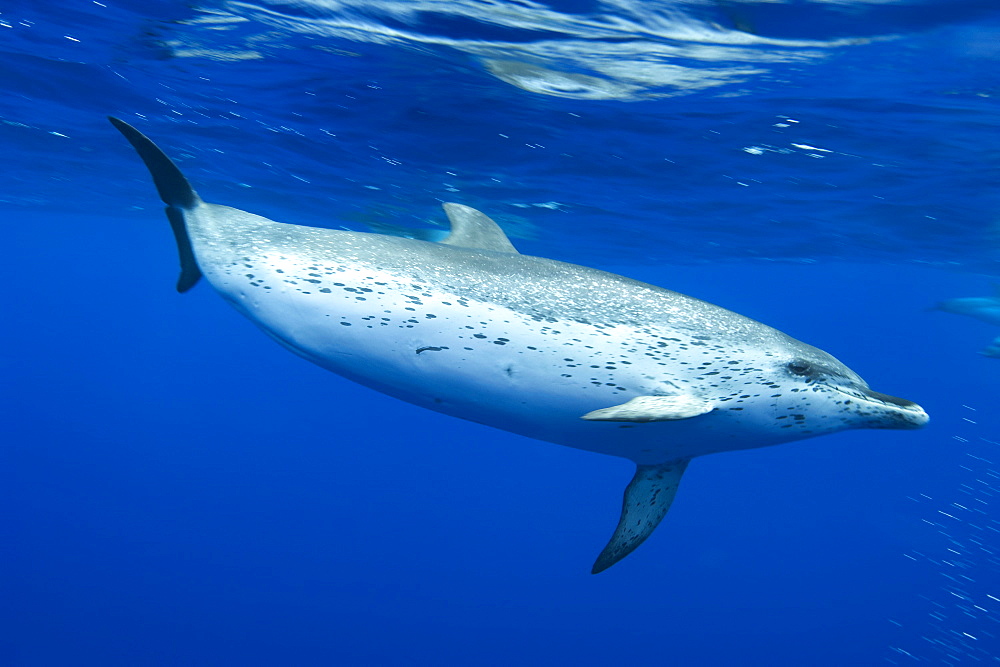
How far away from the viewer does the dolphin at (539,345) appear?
3.87m

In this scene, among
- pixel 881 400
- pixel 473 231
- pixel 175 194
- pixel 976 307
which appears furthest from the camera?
pixel 976 307

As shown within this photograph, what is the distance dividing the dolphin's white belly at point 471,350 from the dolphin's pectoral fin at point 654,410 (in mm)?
153

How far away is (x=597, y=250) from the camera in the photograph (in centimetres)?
2750

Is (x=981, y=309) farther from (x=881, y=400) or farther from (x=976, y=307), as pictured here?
(x=881, y=400)

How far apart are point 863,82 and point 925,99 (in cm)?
124

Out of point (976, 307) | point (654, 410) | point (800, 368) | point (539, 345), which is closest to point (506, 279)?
point (539, 345)

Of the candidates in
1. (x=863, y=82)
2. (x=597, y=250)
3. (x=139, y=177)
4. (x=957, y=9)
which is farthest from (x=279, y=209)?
(x=957, y=9)

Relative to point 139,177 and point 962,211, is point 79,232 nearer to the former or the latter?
point 139,177

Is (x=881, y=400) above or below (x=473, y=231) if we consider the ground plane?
below

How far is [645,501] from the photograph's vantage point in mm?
5121

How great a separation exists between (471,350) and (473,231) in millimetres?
2433

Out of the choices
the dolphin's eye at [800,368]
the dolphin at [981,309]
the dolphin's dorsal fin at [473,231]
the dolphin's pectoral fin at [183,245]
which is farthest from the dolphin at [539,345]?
A: the dolphin at [981,309]

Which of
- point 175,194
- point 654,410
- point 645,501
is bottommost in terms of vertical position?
point 645,501

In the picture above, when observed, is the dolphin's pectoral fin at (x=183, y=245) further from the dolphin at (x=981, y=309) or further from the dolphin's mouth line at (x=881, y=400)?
the dolphin at (x=981, y=309)
